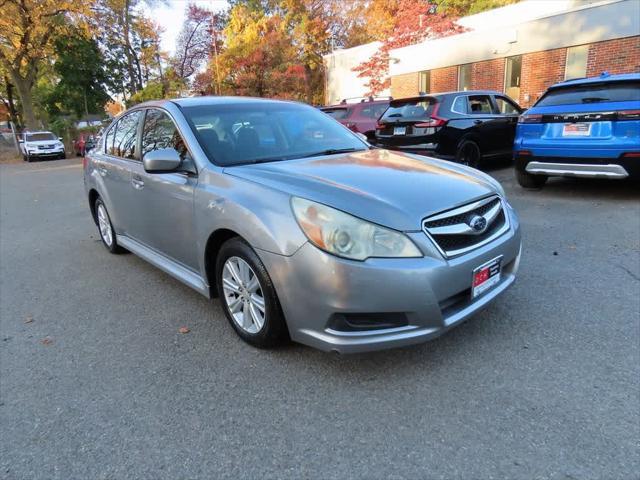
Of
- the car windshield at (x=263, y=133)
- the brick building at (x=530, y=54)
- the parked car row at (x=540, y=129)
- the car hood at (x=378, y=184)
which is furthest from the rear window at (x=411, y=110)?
the brick building at (x=530, y=54)

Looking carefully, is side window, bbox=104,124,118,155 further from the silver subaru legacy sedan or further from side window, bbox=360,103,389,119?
side window, bbox=360,103,389,119

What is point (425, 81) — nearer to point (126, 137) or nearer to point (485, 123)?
point (485, 123)

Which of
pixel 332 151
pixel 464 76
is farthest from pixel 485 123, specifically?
pixel 464 76

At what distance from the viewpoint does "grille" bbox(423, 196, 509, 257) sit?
253 centimetres

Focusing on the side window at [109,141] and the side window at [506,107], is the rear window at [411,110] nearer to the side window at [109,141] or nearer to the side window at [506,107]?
the side window at [506,107]

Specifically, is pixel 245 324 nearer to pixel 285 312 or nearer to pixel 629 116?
pixel 285 312

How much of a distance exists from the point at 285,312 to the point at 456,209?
1147 millimetres

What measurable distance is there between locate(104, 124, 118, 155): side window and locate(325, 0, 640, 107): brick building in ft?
45.3

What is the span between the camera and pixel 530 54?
1540 cm

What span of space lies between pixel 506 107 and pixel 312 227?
865 cm

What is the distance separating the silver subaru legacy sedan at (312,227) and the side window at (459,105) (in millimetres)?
5049

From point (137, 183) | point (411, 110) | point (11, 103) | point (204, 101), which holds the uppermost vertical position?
point (11, 103)

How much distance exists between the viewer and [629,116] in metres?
5.79

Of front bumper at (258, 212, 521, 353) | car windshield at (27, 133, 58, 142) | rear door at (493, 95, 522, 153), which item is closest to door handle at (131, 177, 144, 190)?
front bumper at (258, 212, 521, 353)
